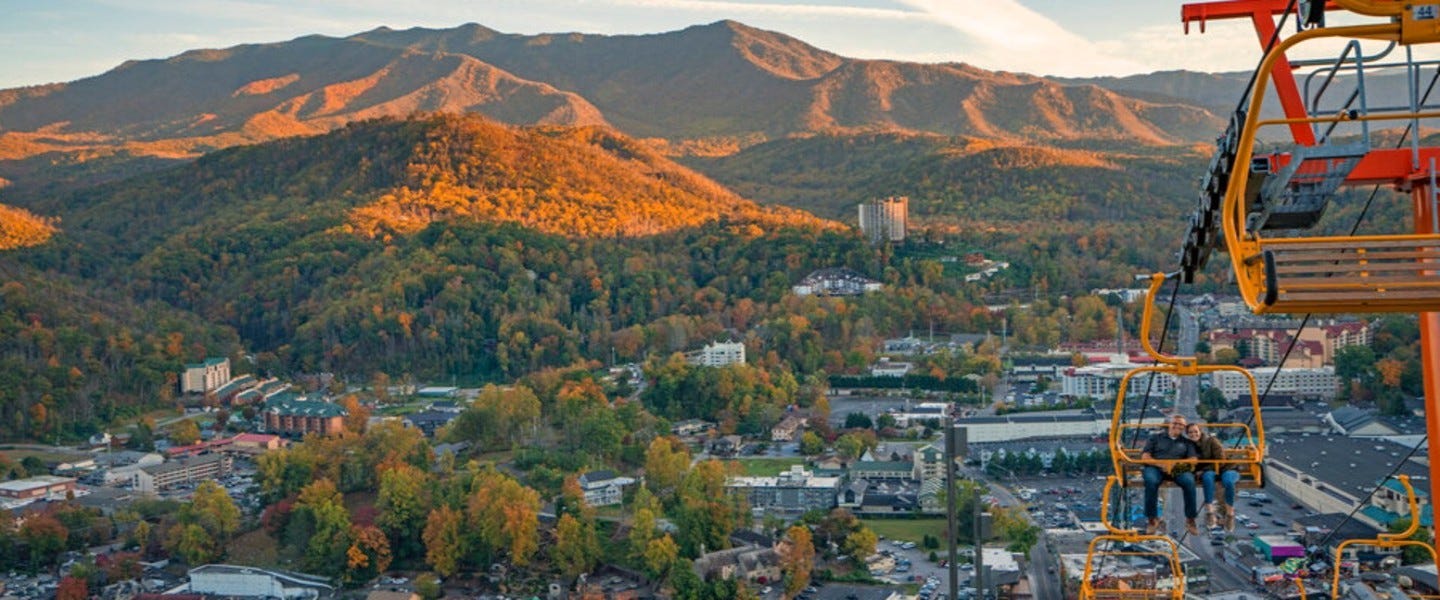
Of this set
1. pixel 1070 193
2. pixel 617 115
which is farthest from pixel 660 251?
pixel 617 115

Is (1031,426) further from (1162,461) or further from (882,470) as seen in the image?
(1162,461)

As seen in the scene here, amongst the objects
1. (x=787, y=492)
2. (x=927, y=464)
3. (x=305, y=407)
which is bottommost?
(x=787, y=492)

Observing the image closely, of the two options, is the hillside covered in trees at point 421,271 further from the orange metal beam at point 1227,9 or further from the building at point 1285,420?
the orange metal beam at point 1227,9

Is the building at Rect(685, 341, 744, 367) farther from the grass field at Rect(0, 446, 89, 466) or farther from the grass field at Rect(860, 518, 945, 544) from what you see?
the grass field at Rect(0, 446, 89, 466)

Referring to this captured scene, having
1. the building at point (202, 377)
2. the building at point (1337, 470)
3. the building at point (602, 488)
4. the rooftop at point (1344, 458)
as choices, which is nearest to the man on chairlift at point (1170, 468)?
the building at point (1337, 470)

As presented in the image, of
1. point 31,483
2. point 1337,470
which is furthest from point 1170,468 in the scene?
point 31,483

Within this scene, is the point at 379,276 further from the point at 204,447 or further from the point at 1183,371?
the point at 1183,371
